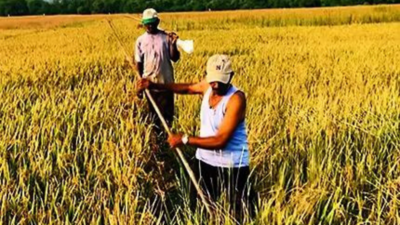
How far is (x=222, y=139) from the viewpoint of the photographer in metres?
3.31

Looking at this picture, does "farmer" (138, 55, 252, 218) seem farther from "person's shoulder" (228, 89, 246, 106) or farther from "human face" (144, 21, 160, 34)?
"human face" (144, 21, 160, 34)

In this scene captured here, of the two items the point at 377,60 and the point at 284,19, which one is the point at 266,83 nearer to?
the point at 377,60

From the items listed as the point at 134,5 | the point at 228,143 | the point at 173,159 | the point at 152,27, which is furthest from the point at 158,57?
the point at 134,5

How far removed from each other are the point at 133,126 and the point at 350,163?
1.72m

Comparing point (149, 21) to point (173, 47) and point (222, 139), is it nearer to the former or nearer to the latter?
point (173, 47)

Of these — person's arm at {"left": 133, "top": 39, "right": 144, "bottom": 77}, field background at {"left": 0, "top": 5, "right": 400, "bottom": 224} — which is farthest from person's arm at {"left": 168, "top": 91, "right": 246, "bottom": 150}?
person's arm at {"left": 133, "top": 39, "right": 144, "bottom": 77}

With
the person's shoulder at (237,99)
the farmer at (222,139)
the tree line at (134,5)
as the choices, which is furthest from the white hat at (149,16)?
the tree line at (134,5)

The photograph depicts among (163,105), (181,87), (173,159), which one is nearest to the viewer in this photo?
(181,87)

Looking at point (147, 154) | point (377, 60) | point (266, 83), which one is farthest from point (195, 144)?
point (377, 60)

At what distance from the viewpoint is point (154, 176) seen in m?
3.95

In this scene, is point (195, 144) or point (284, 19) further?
point (284, 19)

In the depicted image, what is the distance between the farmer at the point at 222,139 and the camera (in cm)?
329

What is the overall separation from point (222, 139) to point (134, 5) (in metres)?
69.1

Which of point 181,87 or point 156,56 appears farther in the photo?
point 156,56
